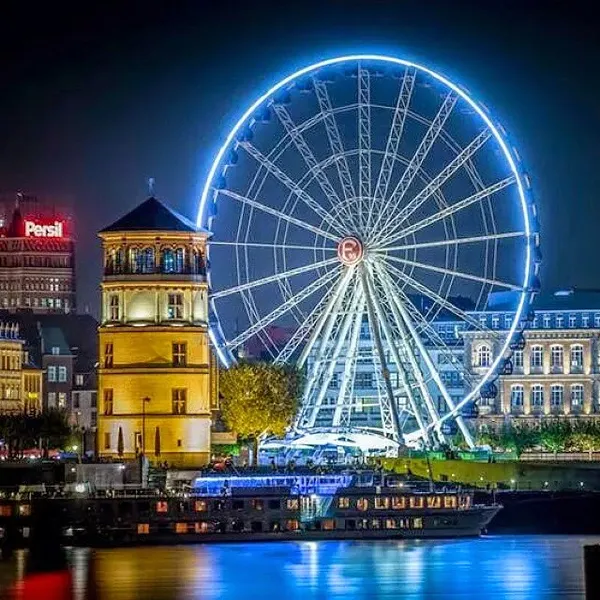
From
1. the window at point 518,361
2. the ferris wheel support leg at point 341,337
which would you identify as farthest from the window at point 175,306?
the window at point 518,361

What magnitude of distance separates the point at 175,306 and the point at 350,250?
1051 cm

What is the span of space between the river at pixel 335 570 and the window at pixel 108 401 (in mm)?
13834

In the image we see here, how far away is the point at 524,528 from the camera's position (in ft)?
444

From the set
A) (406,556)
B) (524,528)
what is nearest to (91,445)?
(524,528)

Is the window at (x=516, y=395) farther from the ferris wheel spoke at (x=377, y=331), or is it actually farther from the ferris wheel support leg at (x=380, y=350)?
the ferris wheel spoke at (x=377, y=331)

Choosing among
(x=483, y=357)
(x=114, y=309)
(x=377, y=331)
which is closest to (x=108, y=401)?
(x=114, y=309)

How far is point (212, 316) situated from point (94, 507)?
573 inches

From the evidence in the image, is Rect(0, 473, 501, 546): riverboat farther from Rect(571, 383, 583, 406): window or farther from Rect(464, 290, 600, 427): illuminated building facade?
Rect(571, 383, 583, 406): window

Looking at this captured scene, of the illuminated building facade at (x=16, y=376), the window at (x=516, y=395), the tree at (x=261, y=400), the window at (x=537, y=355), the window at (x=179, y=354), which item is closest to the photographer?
the window at (x=179, y=354)

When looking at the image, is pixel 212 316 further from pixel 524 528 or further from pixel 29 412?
pixel 29 412

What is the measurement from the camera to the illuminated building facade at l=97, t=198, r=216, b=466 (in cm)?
13338

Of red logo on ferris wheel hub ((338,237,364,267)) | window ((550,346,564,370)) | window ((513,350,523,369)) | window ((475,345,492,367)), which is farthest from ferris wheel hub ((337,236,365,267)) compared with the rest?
window ((550,346,564,370))

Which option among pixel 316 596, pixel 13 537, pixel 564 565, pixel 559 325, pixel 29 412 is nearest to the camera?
pixel 316 596

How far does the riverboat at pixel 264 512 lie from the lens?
122 m
